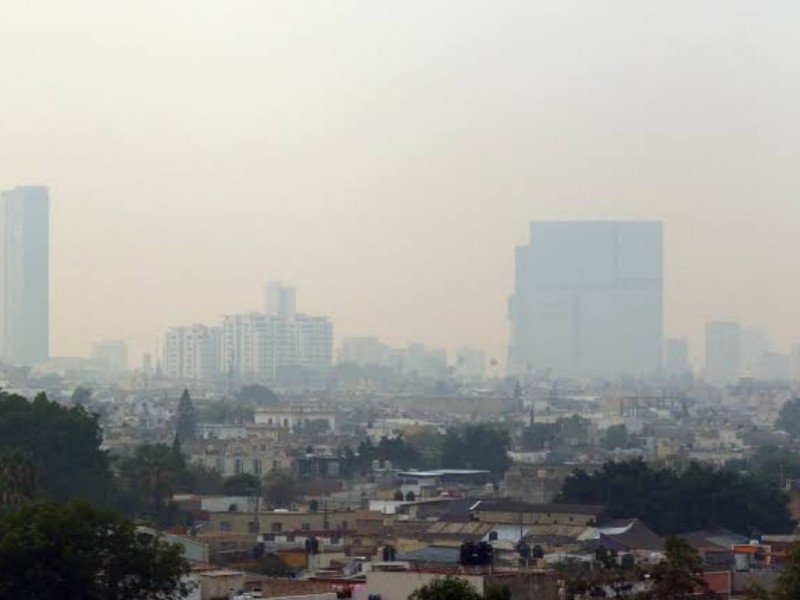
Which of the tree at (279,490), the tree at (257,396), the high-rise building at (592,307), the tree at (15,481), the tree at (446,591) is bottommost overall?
the tree at (279,490)

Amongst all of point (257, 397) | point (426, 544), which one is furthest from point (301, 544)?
point (257, 397)

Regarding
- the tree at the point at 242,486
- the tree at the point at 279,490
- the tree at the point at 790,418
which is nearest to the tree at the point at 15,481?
the tree at the point at 279,490

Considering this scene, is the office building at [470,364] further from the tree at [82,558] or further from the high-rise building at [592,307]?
the tree at [82,558]

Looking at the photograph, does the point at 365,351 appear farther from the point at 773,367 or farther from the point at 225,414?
the point at 225,414

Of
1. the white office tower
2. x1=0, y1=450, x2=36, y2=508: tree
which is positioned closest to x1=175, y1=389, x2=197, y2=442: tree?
x1=0, y1=450, x2=36, y2=508: tree

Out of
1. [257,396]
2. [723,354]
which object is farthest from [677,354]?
[257,396]

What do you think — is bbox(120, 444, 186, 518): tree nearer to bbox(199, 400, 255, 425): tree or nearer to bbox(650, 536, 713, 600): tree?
bbox(650, 536, 713, 600): tree

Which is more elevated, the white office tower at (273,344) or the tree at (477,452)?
the white office tower at (273,344)
